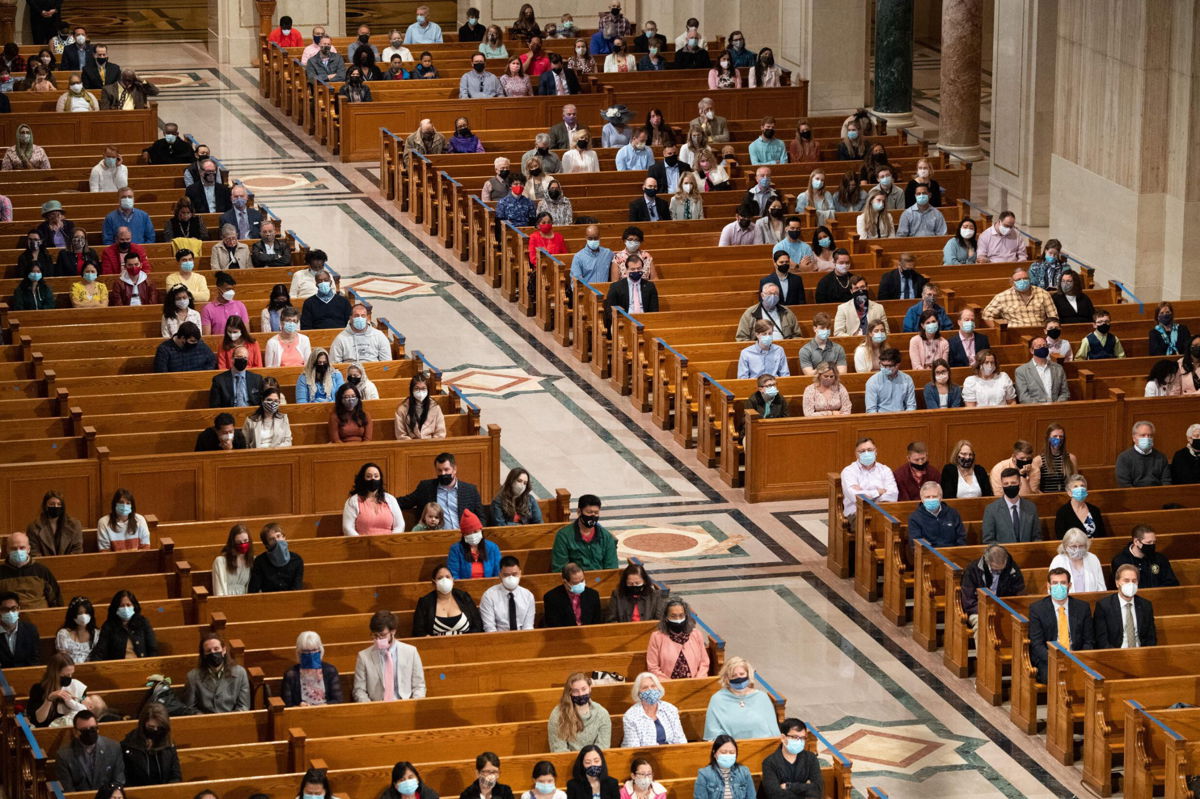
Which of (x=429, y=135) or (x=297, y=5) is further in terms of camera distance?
(x=297, y=5)

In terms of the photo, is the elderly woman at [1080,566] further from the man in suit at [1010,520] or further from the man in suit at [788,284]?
the man in suit at [788,284]

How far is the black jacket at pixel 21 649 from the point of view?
12.1 metres

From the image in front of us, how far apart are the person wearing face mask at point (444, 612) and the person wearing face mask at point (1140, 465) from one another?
16.8ft

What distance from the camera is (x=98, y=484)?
14.8m

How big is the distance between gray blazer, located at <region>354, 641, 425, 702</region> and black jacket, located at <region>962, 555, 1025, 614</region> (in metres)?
3.67

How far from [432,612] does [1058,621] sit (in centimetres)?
369

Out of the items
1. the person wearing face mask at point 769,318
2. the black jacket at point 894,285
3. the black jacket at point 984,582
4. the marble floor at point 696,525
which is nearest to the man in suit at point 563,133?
the marble floor at point 696,525

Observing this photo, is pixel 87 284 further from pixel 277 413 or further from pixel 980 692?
pixel 980 692

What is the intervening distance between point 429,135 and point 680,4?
861 centimetres

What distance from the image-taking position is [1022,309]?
1834 cm

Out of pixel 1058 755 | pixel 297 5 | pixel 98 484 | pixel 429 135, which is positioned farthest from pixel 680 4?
pixel 1058 755

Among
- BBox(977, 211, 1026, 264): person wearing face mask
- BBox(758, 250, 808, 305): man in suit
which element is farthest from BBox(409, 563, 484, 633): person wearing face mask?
BBox(977, 211, 1026, 264): person wearing face mask

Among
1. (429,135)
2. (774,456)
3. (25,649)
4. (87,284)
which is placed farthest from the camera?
(429,135)

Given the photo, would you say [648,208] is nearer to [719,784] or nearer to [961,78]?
[961,78]
